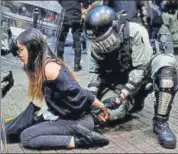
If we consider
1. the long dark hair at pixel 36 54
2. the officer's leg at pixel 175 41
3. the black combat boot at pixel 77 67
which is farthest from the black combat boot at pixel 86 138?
the officer's leg at pixel 175 41

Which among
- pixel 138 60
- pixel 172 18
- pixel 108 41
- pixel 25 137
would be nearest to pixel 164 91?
pixel 138 60

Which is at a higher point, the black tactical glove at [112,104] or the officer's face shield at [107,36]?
the officer's face shield at [107,36]

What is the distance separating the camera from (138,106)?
475 cm

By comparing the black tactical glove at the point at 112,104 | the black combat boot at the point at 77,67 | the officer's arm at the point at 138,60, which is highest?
the officer's arm at the point at 138,60

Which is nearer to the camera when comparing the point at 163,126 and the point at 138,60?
the point at 163,126

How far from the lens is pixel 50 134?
3754 mm

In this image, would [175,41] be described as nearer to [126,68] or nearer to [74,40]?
[74,40]

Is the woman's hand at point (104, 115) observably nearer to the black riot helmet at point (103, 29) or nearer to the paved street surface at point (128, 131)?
the paved street surface at point (128, 131)

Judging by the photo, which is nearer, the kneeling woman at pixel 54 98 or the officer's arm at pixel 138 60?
the kneeling woman at pixel 54 98

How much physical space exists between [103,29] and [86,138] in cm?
99

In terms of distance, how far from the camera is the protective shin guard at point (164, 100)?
3.73m

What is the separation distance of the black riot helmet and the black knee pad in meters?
0.50

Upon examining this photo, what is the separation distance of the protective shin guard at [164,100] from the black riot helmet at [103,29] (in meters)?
0.52

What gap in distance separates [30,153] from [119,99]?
1007mm
